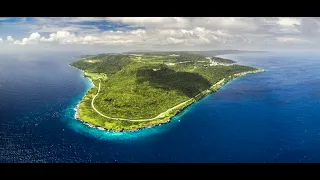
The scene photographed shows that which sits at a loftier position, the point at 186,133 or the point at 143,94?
the point at 186,133

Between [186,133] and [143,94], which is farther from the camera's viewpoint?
[143,94]

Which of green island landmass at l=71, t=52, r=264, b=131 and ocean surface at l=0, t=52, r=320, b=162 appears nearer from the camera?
ocean surface at l=0, t=52, r=320, b=162

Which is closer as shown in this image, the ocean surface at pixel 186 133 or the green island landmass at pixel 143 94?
the ocean surface at pixel 186 133

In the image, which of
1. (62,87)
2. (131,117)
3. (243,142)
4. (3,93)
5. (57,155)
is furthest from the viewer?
(62,87)
